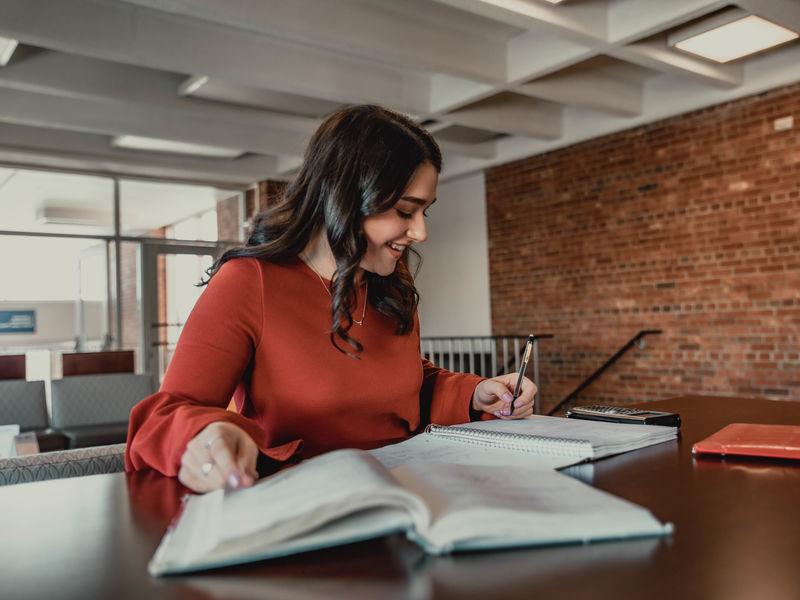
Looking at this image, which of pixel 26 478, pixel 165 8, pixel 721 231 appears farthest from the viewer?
pixel 721 231

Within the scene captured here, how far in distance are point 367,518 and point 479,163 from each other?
784 cm

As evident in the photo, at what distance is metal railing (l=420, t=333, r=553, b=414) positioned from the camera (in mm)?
7441

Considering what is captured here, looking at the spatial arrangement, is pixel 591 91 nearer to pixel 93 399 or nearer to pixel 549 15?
pixel 549 15

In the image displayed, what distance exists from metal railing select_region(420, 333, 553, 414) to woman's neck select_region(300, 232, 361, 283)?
18.8 ft

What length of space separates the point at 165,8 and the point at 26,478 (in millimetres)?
3314

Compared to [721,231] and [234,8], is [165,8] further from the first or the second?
[721,231]

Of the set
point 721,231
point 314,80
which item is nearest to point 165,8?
point 314,80

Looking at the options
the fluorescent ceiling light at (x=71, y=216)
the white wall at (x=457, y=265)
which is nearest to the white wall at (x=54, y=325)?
the fluorescent ceiling light at (x=71, y=216)

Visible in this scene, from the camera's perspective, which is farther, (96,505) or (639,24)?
(639,24)

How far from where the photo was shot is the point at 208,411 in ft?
3.41

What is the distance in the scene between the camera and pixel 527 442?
110 centimetres

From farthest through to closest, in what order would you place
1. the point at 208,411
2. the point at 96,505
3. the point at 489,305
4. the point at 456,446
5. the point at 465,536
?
the point at 489,305 < the point at 456,446 < the point at 208,411 < the point at 96,505 < the point at 465,536

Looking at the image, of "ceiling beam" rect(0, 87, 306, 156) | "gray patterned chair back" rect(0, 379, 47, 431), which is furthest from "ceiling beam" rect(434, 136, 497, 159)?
"gray patterned chair back" rect(0, 379, 47, 431)

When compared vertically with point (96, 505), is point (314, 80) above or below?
above
